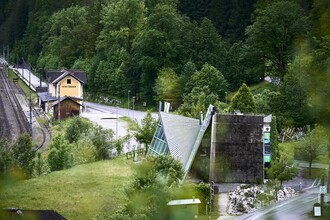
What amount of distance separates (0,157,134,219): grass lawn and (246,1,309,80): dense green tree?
10033 mm

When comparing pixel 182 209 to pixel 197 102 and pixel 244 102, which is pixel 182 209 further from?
pixel 197 102

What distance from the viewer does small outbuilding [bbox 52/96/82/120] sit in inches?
972

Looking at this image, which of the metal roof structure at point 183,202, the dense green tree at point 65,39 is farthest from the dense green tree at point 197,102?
the dense green tree at point 65,39

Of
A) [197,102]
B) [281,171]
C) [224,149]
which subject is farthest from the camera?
[197,102]

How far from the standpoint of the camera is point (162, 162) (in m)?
10.5

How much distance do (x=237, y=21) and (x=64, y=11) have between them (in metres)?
13.3

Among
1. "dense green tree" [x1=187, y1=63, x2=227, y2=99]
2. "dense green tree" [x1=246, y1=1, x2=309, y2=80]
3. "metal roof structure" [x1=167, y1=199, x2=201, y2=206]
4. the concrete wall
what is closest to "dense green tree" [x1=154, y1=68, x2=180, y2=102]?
"dense green tree" [x1=187, y1=63, x2=227, y2=99]

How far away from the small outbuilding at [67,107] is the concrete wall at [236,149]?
13058 mm

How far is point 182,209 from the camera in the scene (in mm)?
7473

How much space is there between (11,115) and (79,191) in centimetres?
1473

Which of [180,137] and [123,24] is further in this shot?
[123,24]

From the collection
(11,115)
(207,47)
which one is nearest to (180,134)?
(11,115)

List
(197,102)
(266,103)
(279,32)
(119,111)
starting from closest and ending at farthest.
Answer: (266,103)
(197,102)
(279,32)
(119,111)

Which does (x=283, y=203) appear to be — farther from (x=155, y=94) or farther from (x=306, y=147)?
(x=155, y=94)
